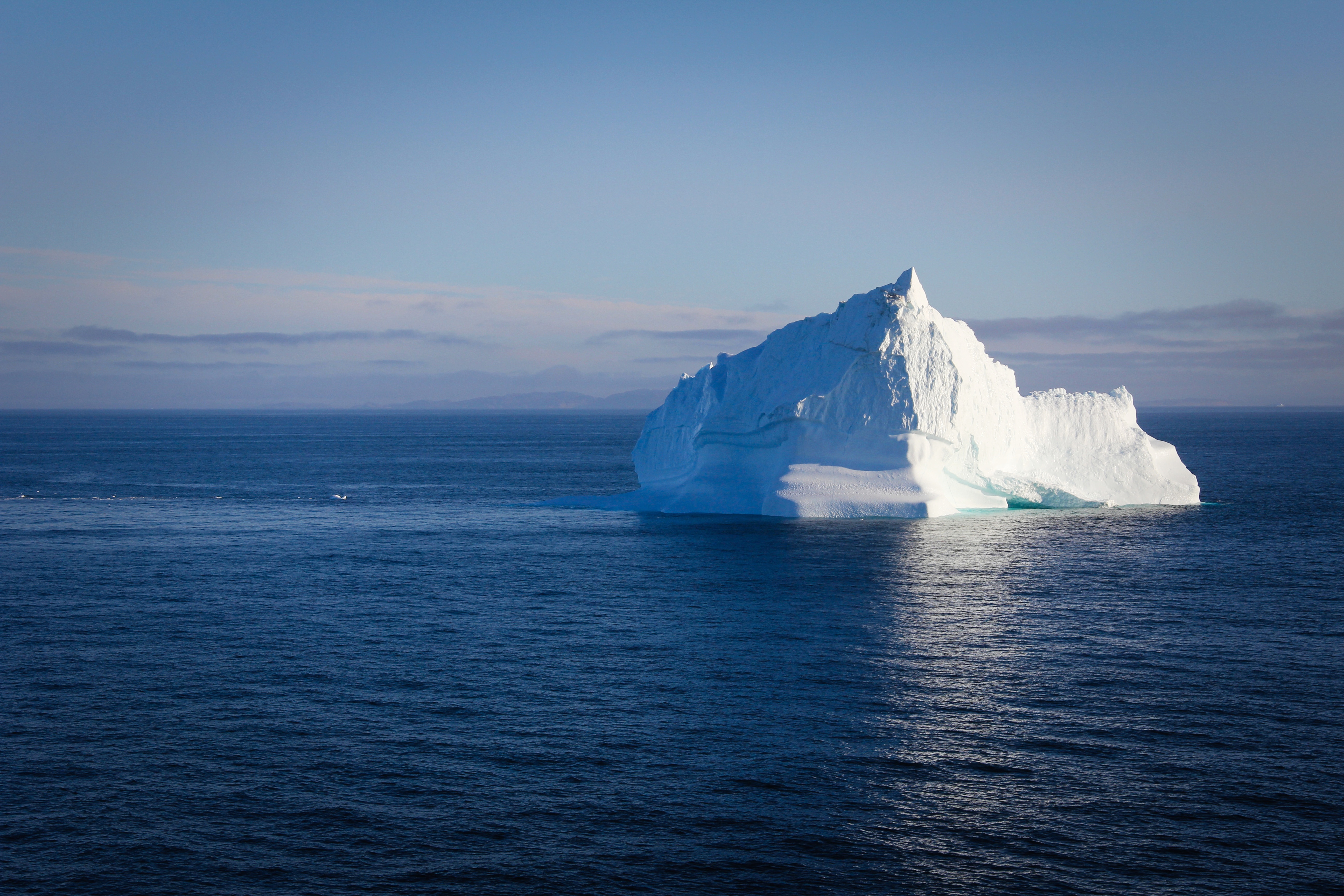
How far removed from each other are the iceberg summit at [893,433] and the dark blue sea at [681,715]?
5.19 metres

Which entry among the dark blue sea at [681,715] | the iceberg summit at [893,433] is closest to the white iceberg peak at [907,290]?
the iceberg summit at [893,433]

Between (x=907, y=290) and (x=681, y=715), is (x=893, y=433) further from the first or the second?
(x=681, y=715)

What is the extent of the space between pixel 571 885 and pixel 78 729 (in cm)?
1134

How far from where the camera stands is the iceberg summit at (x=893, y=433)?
146ft

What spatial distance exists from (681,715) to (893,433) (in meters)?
27.9

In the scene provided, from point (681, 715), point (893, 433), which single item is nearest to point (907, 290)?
point (893, 433)

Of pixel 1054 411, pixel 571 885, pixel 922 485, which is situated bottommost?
pixel 571 885

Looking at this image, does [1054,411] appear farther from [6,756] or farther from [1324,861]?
[6,756]

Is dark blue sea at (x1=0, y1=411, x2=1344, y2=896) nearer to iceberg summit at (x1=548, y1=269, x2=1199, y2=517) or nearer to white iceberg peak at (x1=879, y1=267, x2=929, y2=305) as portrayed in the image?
iceberg summit at (x1=548, y1=269, x2=1199, y2=517)

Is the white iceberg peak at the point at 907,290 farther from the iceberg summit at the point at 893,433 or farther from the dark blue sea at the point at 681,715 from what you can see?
the dark blue sea at the point at 681,715

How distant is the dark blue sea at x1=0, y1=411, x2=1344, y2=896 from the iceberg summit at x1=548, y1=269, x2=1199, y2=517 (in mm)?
5189

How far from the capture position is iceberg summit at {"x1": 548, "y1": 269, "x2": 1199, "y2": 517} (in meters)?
44.5

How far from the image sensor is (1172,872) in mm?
12898

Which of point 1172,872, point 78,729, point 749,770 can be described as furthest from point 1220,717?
point 78,729
